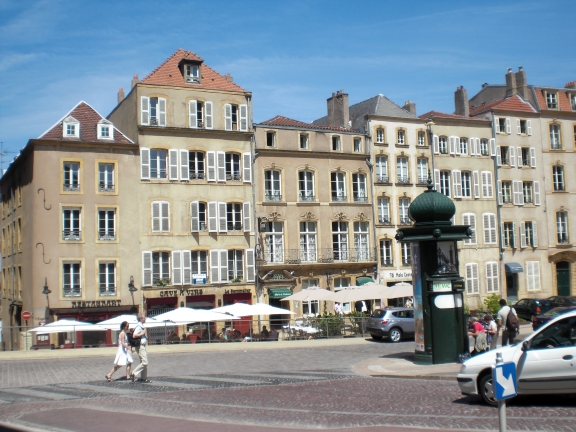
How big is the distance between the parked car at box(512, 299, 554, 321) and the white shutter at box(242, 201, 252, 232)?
1534 cm

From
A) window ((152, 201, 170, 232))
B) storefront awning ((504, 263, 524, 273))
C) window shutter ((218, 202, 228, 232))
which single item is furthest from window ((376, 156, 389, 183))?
window ((152, 201, 170, 232))

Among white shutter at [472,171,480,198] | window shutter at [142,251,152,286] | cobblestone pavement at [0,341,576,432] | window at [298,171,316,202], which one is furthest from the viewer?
white shutter at [472,171,480,198]

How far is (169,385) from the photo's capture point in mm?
17062

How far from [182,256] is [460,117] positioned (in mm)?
22618

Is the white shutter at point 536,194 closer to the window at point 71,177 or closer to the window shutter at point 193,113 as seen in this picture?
the window shutter at point 193,113

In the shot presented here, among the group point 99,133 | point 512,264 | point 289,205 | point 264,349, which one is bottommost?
point 264,349

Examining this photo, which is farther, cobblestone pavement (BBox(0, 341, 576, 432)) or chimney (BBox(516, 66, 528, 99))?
chimney (BBox(516, 66, 528, 99))

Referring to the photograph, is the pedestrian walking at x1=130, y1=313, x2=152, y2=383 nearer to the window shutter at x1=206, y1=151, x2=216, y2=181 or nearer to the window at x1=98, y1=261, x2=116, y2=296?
the window at x1=98, y1=261, x2=116, y2=296

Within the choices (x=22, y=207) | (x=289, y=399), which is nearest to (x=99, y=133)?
(x=22, y=207)

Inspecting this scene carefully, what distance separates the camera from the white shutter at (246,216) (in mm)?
42219

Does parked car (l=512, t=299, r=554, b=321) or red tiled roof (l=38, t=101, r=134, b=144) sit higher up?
red tiled roof (l=38, t=101, r=134, b=144)

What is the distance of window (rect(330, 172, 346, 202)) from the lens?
45.7 metres

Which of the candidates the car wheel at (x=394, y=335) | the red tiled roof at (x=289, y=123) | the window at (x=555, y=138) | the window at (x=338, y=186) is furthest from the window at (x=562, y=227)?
the car wheel at (x=394, y=335)

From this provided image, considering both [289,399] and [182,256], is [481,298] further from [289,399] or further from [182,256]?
[289,399]
